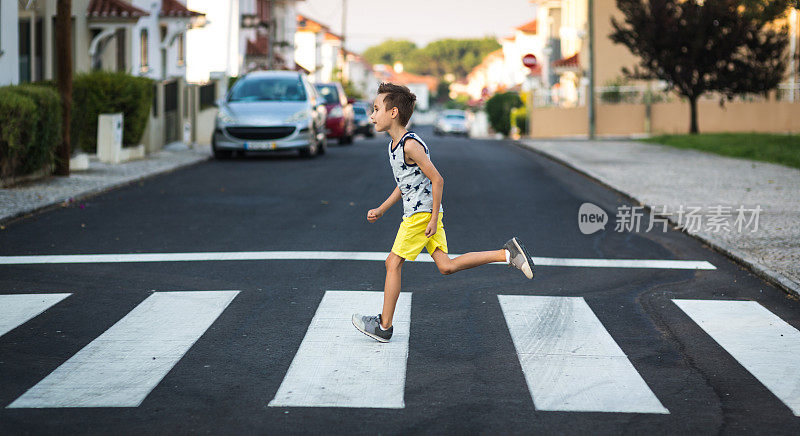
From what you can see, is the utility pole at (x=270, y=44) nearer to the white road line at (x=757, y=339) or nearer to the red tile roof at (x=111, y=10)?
the red tile roof at (x=111, y=10)

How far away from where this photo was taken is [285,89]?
78.2 feet

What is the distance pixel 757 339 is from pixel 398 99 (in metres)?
2.60

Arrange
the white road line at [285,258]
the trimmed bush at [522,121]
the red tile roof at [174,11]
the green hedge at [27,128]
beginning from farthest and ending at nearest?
the trimmed bush at [522,121], the red tile roof at [174,11], the green hedge at [27,128], the white road line at [285,258]

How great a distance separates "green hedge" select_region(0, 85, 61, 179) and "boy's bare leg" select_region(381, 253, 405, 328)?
30.7 ft

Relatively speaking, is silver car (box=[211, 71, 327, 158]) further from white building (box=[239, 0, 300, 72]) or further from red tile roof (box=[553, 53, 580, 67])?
red tile roof (box=[553, 53, 580, 67])

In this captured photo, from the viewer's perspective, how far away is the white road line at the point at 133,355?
510cm

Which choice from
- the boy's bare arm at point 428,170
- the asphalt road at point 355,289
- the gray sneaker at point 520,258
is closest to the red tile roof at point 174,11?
the asphalt road at point 355,289

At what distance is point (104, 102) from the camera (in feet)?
68.1

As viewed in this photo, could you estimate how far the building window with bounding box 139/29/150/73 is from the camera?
32.9m

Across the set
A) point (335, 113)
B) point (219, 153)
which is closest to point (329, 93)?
point (335, 113)

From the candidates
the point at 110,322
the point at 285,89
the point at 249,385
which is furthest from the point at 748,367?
the point at 285,89

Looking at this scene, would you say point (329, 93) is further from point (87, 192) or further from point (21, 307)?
point (21, 307)

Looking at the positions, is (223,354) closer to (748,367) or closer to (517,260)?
(517,260)

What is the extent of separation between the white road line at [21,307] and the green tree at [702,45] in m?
28.6
